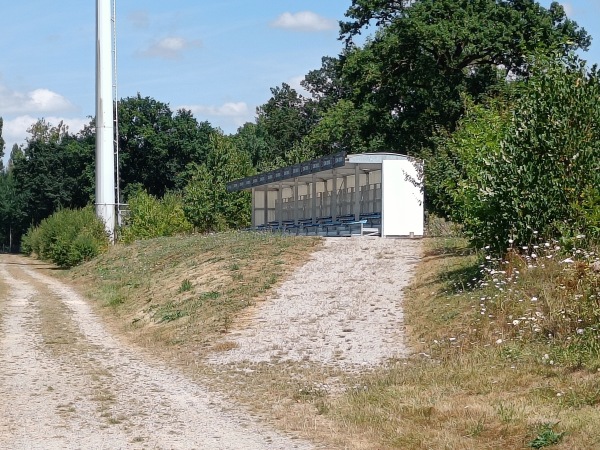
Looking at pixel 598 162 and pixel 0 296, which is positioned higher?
pixel 598 162

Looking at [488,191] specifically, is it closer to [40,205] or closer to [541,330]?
[541,330]

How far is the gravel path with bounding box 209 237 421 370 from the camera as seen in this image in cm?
1542

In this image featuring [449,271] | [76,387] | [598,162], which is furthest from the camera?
[449,271]

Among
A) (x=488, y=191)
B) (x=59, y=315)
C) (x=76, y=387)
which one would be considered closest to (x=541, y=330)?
(x=488, y=191)

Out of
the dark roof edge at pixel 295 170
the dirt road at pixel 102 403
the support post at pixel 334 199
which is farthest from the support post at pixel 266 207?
the dirt road at pixel 102 403

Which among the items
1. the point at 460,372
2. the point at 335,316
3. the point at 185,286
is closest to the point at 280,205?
the point at 185,286

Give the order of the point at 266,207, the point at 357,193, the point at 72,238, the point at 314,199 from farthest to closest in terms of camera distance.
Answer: the point at 72,238 → the point at 266,207 → the point at 314,199 → the point at 357,193

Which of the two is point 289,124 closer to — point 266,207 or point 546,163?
point 266,207

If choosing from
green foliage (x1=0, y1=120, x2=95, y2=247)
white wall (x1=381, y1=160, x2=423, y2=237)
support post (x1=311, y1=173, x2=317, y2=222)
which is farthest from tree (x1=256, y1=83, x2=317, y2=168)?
white wall (x1=381, y1=160, x2=423, y2=237)

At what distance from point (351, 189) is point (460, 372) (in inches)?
1080

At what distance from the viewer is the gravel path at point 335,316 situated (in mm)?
15422

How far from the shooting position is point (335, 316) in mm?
18484

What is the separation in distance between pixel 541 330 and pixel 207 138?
8130cm

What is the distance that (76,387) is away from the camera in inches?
524
